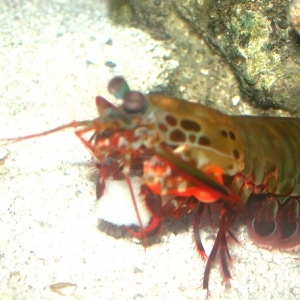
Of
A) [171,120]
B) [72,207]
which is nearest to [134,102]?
[171,120]

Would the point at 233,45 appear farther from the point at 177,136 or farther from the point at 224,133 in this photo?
the point at 177,136

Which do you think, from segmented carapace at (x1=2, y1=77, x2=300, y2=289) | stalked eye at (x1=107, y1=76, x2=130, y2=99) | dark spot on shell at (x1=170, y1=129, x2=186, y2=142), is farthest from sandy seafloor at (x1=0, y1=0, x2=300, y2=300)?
stalked eye at (x1=107, y1=76, x2=130, y2=99)

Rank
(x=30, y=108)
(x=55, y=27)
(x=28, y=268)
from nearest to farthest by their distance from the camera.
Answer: (x=28, y=268) < (x=30, y=108) < (x=55, y=27)

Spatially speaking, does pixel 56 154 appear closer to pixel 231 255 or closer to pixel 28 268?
pixel 28 268

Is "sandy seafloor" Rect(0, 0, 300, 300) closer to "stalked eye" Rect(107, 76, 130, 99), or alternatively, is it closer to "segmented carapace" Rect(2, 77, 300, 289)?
"segmented carapace" Rect(2, 77, 300, 289)

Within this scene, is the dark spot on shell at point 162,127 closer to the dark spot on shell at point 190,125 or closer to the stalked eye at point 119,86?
the dark spot on shell at point 190,125

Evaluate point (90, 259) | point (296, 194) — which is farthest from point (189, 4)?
point (90, 259)

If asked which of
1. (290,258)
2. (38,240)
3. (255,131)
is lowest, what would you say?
(38,240)

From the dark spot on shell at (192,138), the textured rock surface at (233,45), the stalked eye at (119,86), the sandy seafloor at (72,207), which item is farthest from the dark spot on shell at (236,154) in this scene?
the textured rock surface at (233,45)
